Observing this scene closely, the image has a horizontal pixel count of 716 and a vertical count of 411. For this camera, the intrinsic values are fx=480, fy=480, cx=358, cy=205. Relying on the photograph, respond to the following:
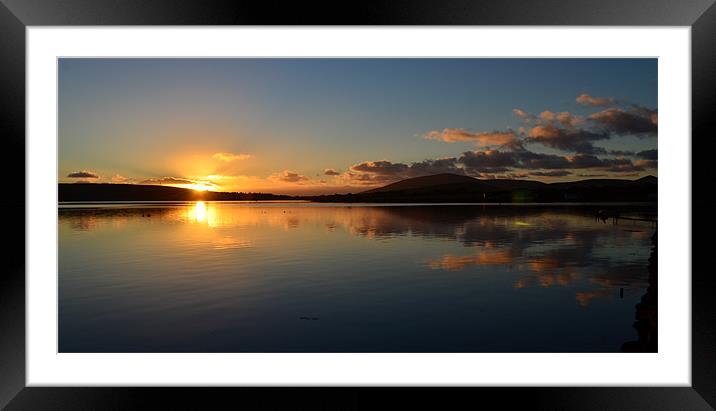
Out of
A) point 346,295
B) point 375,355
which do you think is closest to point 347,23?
point 375,355

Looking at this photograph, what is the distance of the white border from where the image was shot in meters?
2.14

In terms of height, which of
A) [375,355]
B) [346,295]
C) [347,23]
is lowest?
[346,295]

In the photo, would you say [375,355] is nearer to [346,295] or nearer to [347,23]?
[347,23]

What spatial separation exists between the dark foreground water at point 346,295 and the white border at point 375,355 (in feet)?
10.4

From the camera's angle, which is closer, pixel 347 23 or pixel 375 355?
pixel 347 23

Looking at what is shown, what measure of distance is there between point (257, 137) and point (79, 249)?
2684 centimetres

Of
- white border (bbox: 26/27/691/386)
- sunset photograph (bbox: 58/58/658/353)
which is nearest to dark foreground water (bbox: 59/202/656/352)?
sunset photograph (bbox: 58/58/658/353)

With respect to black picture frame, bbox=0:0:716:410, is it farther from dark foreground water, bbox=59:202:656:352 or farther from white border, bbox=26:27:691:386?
dark foreground water, bbox=59:202:656:352

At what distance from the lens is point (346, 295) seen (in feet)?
24.6

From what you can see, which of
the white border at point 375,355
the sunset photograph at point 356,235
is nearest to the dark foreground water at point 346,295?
the sunset photograph at point 356,235

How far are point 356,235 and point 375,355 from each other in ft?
47.1

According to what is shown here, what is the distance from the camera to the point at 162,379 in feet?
7.00

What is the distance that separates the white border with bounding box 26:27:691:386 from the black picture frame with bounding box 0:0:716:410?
2.0 inches

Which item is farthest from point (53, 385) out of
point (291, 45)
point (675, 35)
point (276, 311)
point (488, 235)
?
point (488, 235)
